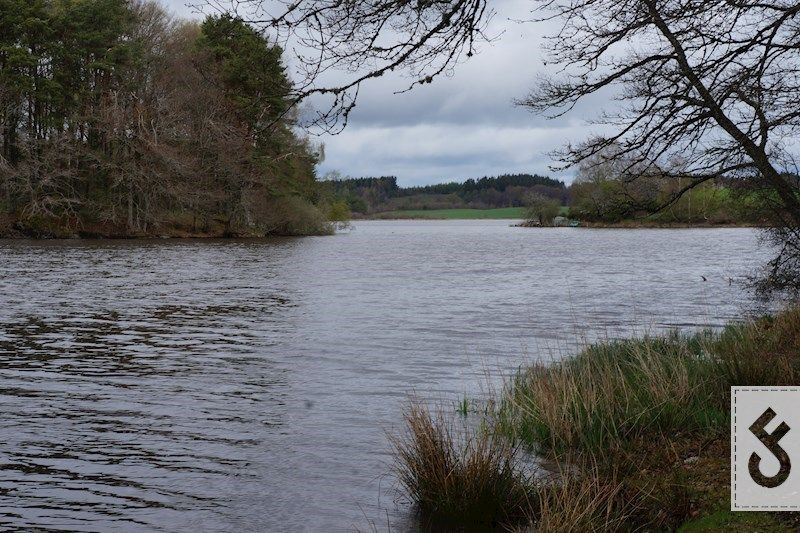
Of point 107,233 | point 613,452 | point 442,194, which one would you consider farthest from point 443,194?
point 613,452

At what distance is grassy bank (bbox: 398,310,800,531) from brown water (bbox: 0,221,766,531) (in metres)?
0.70

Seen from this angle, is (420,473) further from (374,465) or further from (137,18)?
(137,18)

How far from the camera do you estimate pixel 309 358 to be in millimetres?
13250

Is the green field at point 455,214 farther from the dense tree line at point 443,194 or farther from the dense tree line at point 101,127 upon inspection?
the dense tree line at point 101,127

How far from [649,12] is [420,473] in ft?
16.3

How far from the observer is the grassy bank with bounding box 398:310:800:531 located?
16.8 ft

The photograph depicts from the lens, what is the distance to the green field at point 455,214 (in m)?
167

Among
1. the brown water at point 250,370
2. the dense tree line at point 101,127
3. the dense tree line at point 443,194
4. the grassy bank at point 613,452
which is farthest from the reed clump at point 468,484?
the dense tree line at point 443,194

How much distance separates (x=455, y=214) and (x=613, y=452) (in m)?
165

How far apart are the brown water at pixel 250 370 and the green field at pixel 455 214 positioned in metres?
137

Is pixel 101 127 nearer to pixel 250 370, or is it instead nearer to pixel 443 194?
pixel 250 370

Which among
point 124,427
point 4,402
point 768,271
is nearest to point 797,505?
point 124,427

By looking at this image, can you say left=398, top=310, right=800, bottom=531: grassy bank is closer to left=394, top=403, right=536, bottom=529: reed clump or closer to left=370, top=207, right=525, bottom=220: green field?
left=394, top=403, right=536, bottom=529: reed clump

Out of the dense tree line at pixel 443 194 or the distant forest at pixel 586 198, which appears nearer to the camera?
the distant forest at pixel 586 198
